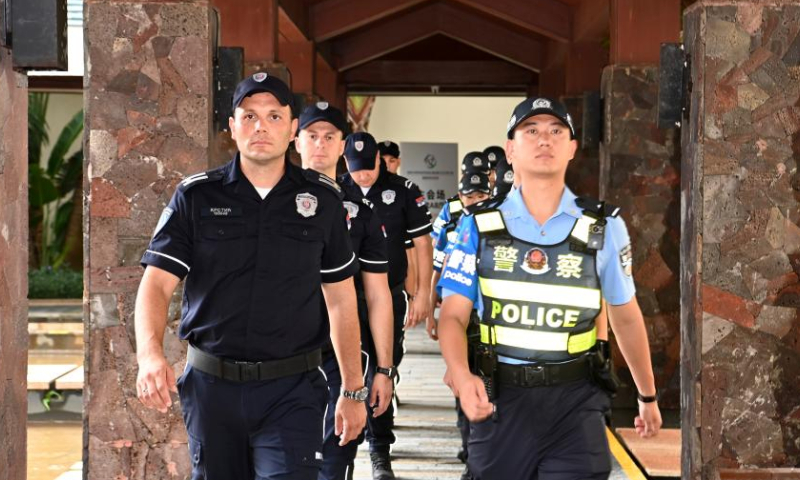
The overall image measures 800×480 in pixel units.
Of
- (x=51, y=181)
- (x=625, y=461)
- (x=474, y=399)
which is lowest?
(x=625, y=461)

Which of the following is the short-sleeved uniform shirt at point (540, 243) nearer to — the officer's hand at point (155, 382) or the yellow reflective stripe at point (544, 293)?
the yellow reflective stripe at point (544, 293)

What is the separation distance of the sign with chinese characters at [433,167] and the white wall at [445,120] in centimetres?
299

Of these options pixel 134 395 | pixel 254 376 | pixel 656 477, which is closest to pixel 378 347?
pixel 254 376

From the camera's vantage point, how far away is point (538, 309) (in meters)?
3.68

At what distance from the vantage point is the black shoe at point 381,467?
6.62 metres

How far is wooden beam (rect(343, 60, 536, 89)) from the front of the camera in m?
Answer: 17.9

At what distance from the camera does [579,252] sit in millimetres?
3713

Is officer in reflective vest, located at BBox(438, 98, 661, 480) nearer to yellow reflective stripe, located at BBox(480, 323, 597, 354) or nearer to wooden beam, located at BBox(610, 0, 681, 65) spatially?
yellow reflective stripe, located at BBox(480, 323, 597, 354)

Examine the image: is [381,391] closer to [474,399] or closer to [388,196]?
[474,399]

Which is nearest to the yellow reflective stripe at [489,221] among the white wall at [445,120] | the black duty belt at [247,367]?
the black duty belt at [247,367]

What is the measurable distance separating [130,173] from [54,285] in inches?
496

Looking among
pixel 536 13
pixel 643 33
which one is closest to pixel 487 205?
pixel 643 33

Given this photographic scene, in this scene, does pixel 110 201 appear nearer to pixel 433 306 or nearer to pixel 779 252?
pixel 433 306

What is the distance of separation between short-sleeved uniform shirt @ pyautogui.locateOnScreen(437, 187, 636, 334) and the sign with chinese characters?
16.3 m
